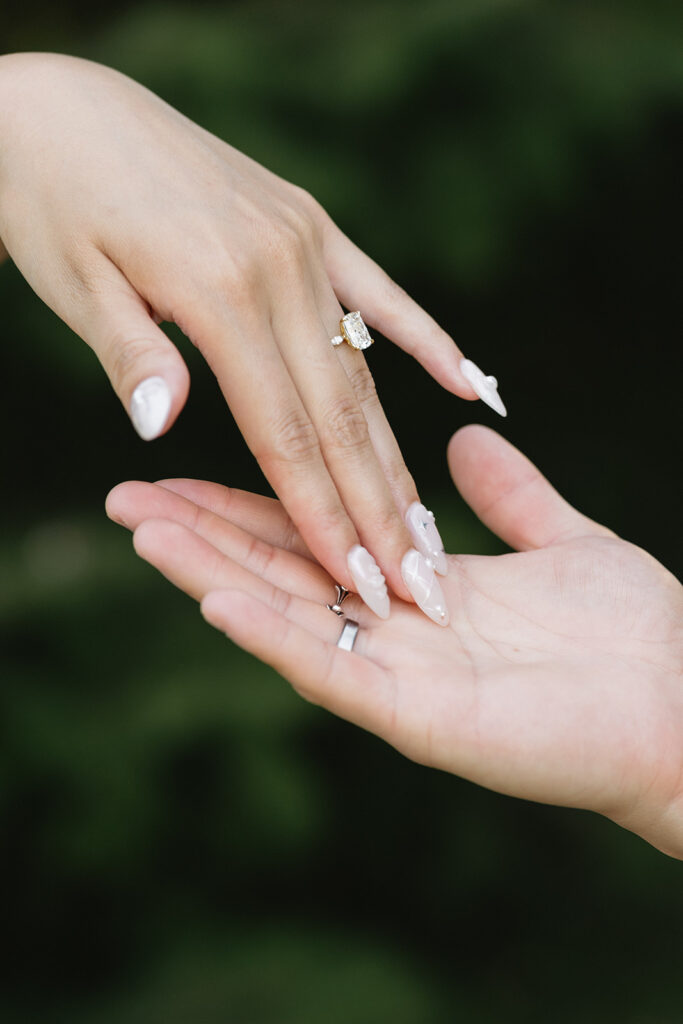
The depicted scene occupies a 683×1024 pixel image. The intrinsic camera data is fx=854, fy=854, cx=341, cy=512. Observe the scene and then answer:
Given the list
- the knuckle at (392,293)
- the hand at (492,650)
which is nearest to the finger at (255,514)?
the hand at (492,650)

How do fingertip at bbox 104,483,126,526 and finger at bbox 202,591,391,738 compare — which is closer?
finger at bbox 202,591,391,738

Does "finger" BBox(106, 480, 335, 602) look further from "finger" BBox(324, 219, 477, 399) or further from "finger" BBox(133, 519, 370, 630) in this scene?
"finger" BBox(324, 219, 477, 399)

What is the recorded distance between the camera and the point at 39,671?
1.73 m

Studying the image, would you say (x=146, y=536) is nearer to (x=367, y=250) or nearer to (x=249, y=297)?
(x=249, y=297)

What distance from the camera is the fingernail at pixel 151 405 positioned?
913 millimetres

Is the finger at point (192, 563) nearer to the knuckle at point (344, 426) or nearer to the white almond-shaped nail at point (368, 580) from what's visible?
the white almond-shaped nail at point (368, 580)

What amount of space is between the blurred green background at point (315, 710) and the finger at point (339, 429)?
0.67 metres

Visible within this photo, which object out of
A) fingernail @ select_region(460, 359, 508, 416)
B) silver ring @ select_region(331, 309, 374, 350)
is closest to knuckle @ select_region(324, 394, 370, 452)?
silver ring @ select_region(331, 309, 374, 350)

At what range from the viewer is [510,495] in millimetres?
1461

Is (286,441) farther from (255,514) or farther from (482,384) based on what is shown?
(482,384)

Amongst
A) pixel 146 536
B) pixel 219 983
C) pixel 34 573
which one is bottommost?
pixel 219 983

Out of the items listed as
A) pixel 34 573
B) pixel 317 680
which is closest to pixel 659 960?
pixel 317 680

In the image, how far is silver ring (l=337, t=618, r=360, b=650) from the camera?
1.04 m

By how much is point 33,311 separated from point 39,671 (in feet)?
2.40
